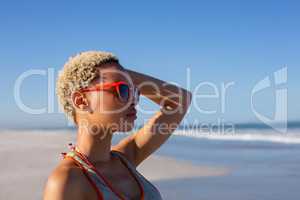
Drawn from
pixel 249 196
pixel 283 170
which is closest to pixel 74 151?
pixel 249 196

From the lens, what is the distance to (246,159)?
11922mm

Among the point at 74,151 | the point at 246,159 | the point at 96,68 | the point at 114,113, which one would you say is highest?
the point at 96,68

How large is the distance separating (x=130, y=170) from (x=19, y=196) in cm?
494

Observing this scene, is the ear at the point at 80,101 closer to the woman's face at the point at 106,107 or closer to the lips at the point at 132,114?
the woman's face at the point at 106,107

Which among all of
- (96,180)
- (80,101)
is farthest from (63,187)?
(80,101)

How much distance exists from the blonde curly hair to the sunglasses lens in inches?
4.9

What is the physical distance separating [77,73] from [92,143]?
0.32 meters

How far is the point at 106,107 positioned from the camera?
2244 millimetres

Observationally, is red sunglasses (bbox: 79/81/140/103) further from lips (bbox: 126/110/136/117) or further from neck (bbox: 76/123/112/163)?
neck (bbox: 76/123/112/163)

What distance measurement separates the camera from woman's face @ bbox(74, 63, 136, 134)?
2.23m

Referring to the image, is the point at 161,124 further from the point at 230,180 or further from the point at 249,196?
the point at 230,180

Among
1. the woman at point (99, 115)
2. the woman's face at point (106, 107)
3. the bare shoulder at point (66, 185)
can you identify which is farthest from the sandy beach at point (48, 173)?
the bare shoulder at point (66, 185)

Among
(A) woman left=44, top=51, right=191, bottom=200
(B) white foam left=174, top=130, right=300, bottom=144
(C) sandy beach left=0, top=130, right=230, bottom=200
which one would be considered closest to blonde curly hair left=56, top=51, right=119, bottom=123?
(A) woman left=44, top=51, right=191, bottom=200

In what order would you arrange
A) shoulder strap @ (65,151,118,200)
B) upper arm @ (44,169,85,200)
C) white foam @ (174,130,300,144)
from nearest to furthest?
upper arm @ (44,169,85,200)
shoulder strap @ (65,151,118,200)
white foam @ (174,130,300,144)
